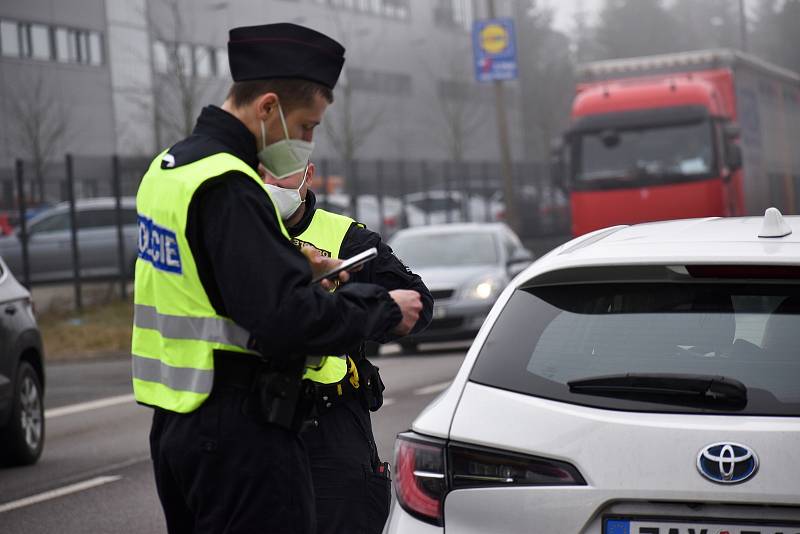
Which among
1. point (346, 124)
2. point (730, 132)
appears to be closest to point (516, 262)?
point (730, 132)

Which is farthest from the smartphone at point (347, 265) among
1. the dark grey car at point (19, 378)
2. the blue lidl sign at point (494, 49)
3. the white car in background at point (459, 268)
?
the blue lidl sign at point (494, 49)

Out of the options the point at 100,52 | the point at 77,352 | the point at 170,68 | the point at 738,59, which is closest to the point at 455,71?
the point at 100,52

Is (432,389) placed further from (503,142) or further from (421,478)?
(503,142)

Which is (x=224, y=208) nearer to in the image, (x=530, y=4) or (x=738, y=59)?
(x=738, y=59)

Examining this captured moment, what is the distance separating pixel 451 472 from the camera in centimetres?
366

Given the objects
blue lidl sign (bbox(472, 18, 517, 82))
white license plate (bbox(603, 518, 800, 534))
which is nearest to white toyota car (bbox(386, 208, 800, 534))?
white license plate (bbox(603, 518, 800, 534))

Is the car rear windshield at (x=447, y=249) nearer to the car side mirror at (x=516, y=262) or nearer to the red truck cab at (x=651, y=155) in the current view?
the car side mirror at (x=516, y=262)

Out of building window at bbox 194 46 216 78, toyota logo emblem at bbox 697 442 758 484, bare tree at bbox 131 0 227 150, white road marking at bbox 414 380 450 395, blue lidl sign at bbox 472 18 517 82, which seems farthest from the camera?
building window at bbox 194 46 216 78

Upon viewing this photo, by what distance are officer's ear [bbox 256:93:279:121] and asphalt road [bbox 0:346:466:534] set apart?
424 centimetres

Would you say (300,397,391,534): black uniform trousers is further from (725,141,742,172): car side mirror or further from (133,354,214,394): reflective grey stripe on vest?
(725,141,742,172): car side mirror

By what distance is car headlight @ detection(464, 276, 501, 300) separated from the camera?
16625 mm

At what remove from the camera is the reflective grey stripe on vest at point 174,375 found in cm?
322

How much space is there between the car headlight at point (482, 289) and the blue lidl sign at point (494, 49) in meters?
13.5

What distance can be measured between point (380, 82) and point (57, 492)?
2006 inches
